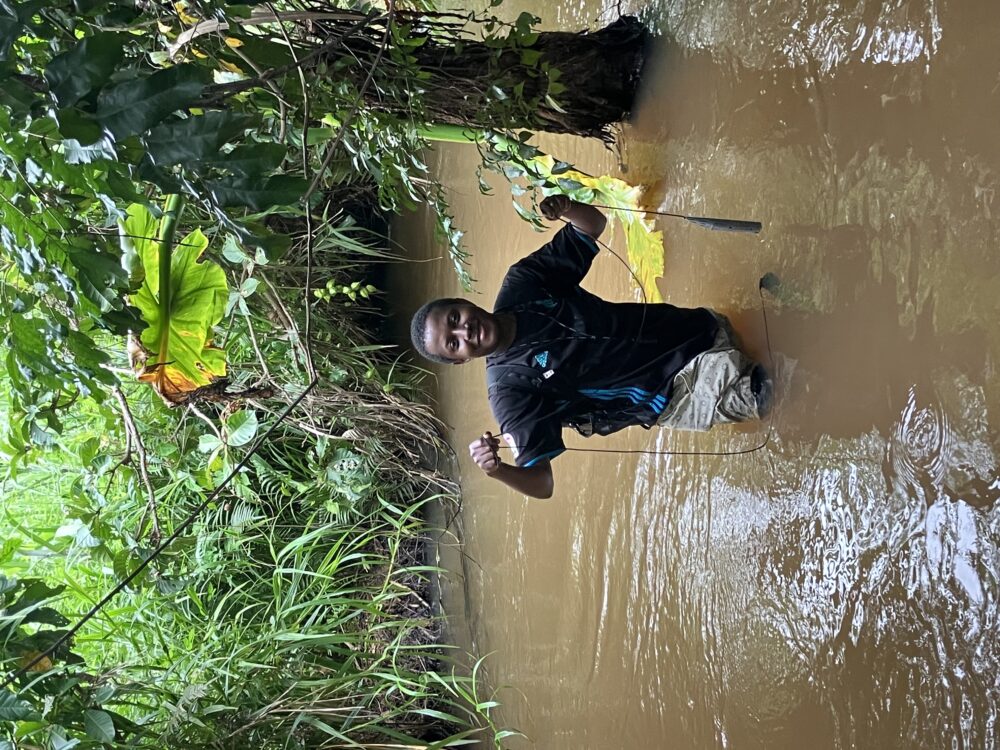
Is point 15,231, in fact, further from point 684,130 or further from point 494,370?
point 684,130

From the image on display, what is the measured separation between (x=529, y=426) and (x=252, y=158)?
140cm

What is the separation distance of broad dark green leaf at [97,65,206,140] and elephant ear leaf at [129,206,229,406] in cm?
127

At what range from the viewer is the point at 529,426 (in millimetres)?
2449

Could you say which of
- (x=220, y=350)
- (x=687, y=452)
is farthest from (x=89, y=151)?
(x=687, y=452)

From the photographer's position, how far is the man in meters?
2.45

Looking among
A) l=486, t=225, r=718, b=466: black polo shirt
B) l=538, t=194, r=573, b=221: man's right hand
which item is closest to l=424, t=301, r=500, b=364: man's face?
l=486, t=225, r=718, b=466: black polo shirt

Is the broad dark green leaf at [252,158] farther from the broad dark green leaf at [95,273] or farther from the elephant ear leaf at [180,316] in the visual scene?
the elephant ear leaf at [180,316]

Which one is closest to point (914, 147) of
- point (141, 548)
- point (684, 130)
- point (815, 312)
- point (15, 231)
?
point (815, 312)

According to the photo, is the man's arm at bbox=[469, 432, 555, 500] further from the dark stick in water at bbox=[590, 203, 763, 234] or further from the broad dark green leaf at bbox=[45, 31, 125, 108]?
the broad dark green leaf at bbox=[45, 31, 125, 108]

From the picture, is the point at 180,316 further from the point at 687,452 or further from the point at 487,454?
the point at 687,452

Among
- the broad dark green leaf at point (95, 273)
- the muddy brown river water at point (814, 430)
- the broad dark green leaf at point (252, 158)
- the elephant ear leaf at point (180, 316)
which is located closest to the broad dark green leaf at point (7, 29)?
the broad dark green leaf at point (252, 158)

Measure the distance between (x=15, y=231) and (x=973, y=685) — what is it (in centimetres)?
220

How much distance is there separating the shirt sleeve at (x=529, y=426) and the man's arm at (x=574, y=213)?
561 mm

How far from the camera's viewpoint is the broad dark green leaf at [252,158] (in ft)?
3.93
